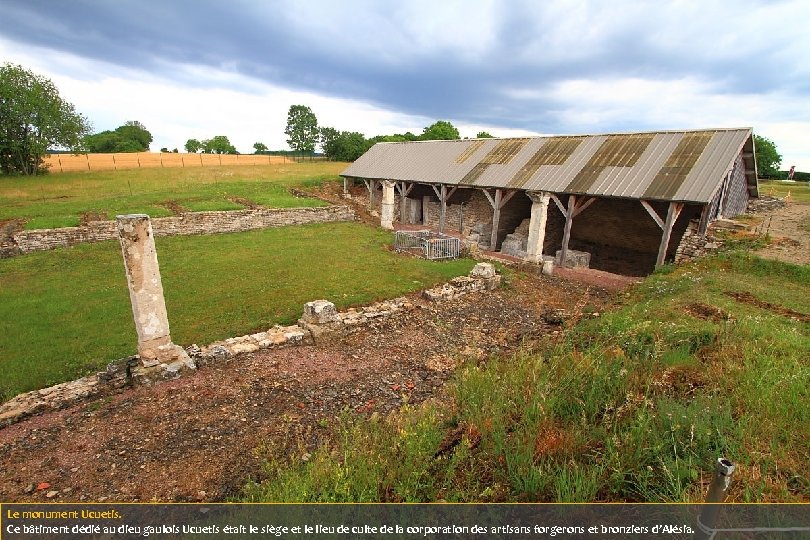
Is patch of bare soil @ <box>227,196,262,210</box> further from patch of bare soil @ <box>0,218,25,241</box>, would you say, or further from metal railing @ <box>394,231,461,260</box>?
metal railing @ <box>394,231,461,260</box>

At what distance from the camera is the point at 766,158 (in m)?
51.1

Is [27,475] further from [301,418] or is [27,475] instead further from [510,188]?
[510,188]

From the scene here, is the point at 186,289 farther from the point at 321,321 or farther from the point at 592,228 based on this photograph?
the point at 592,228

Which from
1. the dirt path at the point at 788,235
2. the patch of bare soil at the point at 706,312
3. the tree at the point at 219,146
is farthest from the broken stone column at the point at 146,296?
the tree at the point at 219,146

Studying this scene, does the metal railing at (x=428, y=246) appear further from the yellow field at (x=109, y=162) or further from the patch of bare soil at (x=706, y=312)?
the yellow field at (x=109, y=162)

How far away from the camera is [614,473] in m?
3.52

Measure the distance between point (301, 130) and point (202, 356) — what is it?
276 feet

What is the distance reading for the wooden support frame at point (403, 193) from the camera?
24455mm

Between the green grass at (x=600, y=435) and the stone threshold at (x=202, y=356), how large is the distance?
11.0ft

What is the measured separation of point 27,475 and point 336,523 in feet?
14.9

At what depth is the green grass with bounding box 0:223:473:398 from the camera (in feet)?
28.2

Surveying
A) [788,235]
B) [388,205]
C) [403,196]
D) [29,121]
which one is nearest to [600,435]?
[788,235]

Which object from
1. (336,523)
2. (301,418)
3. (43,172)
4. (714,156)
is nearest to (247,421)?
(301,418)

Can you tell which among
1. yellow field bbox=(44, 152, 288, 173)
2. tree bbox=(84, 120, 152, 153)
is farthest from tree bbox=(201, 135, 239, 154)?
yellow field bbox=(44, 152, 288, 173)
